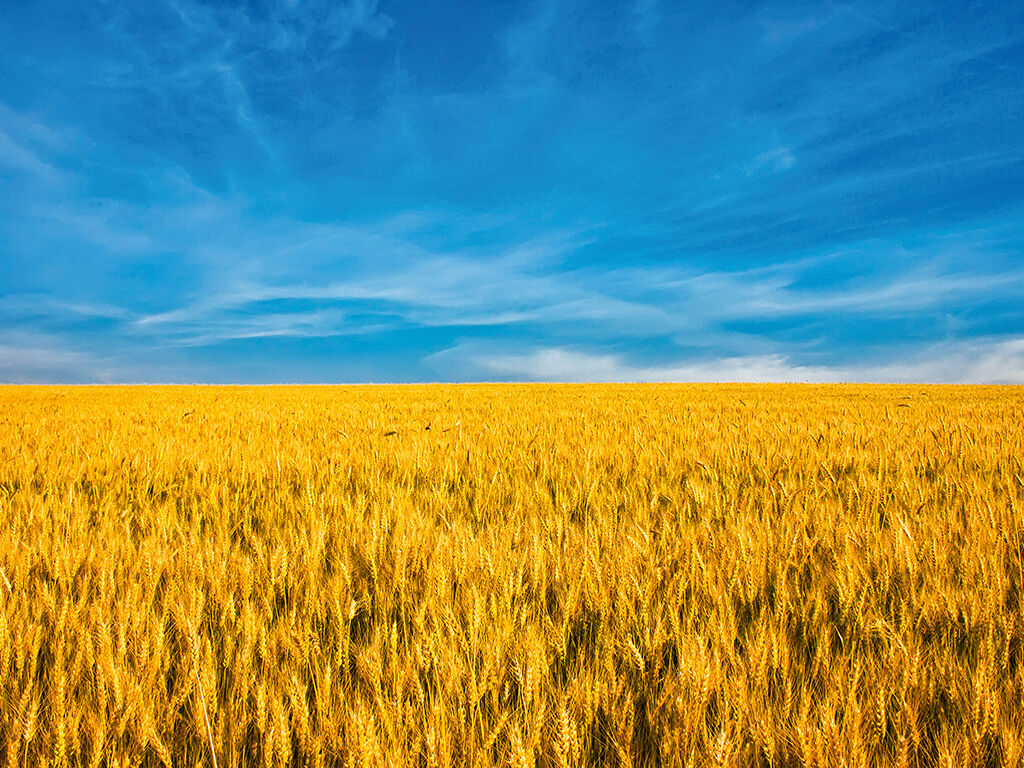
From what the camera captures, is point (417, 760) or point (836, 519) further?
point (836, 519)

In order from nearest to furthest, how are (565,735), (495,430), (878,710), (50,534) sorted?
(565,735)
(878,710)
(50,534)
(495,430)

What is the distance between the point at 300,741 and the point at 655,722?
709mm

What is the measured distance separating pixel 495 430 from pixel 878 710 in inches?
178

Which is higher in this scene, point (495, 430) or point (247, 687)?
point (495, 430)

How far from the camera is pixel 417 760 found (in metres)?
1.02

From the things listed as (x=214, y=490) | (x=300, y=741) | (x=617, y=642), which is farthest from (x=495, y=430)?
(x=300, y=741)

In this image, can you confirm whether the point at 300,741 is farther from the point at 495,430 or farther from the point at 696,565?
the point at 495,430

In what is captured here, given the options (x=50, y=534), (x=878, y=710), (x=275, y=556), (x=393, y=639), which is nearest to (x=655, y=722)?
(x=878, y=710)

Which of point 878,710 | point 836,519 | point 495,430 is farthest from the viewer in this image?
point 495,430

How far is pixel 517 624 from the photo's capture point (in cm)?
148

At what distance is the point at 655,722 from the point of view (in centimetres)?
112

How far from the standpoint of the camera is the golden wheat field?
1.06 meters

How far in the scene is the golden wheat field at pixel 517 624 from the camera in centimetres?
106

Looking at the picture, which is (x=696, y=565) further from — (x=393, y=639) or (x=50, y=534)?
(x=50, y=534)
